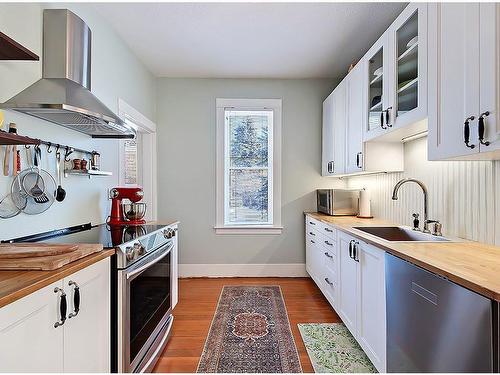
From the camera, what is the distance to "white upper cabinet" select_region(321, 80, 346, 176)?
327 cm

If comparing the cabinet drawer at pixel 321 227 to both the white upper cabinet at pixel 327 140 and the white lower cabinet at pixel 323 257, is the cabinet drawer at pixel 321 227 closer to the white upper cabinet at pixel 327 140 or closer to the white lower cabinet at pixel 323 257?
the white lower cabinet at pixel 323 257

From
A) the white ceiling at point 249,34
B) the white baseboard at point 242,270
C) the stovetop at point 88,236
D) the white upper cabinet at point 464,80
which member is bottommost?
the white baseboard at point 242,270

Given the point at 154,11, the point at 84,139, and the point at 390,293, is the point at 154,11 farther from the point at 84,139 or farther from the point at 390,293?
the point at 390,293

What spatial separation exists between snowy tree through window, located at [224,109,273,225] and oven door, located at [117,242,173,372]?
179 centimetres

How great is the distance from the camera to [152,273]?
83.2 inches

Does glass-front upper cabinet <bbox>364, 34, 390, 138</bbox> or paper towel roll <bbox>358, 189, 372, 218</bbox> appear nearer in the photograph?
glass-front upper cabinet <bbox>364, 34, 390, 138</bbox>

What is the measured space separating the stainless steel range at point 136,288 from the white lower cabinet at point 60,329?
0.20ft

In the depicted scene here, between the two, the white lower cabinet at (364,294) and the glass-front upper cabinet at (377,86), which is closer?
the white lower cabinet at (364,294)

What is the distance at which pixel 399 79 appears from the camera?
2123 mm

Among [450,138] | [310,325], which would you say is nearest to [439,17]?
[450,138]

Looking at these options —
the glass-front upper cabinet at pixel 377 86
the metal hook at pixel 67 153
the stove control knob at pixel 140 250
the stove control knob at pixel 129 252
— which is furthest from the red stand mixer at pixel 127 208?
the glass-front upper cabinet at pixel 377 86

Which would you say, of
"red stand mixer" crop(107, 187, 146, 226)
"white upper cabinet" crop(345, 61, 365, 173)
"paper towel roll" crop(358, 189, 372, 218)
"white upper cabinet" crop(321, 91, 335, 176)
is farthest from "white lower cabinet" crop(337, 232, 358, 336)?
"red stand mixer" crop(107, 187, 146, 226)

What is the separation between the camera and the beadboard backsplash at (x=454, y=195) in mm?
1794

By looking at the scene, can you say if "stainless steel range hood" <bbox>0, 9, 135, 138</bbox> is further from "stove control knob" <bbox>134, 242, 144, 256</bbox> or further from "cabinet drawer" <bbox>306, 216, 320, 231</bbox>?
"cabinet drawer" <bbox>306, 216, 320, 231</bbox>
